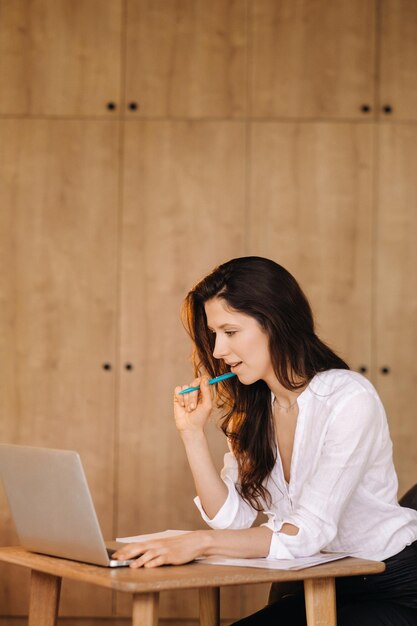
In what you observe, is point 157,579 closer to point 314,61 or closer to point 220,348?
point 220,348

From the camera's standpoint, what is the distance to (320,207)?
3666 mm

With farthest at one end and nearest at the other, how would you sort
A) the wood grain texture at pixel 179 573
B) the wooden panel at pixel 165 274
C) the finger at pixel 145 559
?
the wooden panel at pixel 165 274
the finger at pixel 145 559
the wood grain texture at pixel 179 573

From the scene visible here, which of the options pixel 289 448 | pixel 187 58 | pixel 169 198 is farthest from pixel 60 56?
pixel 289 448

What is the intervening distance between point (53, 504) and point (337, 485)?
0.53 meters

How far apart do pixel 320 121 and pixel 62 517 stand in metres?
2.47

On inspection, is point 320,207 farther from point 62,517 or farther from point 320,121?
point 62,517

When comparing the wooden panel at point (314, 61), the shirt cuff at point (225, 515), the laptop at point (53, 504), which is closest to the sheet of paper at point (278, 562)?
the laptop at point (53, 504)

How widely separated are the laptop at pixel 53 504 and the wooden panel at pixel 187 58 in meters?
2.29

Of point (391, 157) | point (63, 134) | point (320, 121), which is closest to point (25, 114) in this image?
point (63, 134)

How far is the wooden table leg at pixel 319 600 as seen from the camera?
1.55 meters

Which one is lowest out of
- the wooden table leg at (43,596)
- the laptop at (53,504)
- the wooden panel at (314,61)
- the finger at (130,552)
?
the wooden table leg at (43,596)

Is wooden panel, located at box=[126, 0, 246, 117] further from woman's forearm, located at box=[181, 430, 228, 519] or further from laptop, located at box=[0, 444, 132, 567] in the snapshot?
laptop, located at box=[0, 444, 132, 567]

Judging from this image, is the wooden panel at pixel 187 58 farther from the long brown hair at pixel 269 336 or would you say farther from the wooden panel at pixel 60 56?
the long brown hair at pixel 269 336

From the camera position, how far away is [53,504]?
1.59 m
